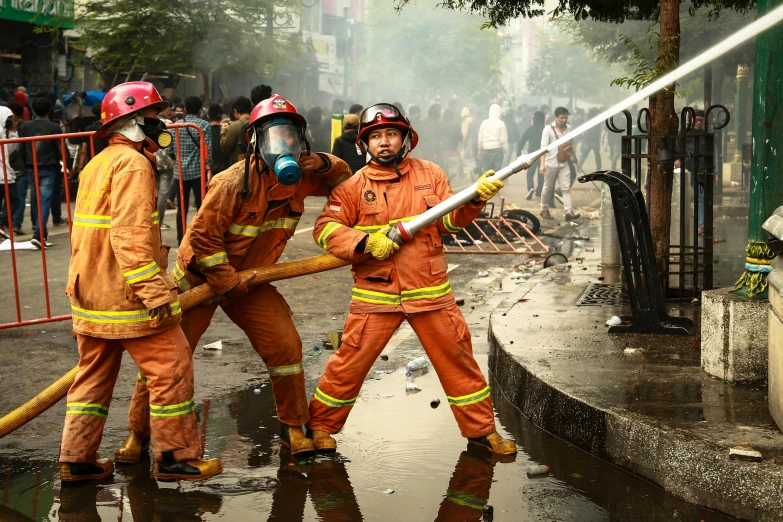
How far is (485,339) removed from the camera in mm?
7871

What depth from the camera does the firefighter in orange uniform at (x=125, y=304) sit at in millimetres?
4480

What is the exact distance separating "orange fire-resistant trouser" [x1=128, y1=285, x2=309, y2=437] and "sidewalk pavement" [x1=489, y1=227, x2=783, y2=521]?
1.33 meters

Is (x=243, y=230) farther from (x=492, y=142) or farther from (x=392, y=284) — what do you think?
(x=492, y=142)

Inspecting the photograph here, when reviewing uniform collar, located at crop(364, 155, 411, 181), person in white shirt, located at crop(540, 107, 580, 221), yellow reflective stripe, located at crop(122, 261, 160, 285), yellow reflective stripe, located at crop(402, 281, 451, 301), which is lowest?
person in white shirt, located at crop(540, 107, 580, 221)

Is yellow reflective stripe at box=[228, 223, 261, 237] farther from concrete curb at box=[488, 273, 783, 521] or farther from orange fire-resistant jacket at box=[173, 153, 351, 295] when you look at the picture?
concrete curb at box=[488, 273, 783, 521]

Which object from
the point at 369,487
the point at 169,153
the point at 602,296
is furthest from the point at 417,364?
the point at 169,153

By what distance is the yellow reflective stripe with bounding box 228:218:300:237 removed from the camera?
→ 16.4 ft

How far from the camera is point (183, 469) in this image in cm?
465

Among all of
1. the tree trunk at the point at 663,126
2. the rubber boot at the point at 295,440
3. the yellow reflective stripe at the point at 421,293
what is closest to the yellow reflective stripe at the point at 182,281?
the rubber boot at the point at 295,440

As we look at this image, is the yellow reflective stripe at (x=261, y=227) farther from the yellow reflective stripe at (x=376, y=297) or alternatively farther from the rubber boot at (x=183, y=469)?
the rubber boot at (x=183, y=469)

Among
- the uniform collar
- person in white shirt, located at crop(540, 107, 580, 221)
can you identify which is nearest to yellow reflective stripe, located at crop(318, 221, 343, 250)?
the uniform collar

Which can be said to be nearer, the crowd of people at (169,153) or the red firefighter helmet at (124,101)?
the red firefighter helmet at (124,101)

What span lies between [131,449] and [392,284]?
1.46 meters

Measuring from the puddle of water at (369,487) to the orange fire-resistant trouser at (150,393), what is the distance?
187 mm
